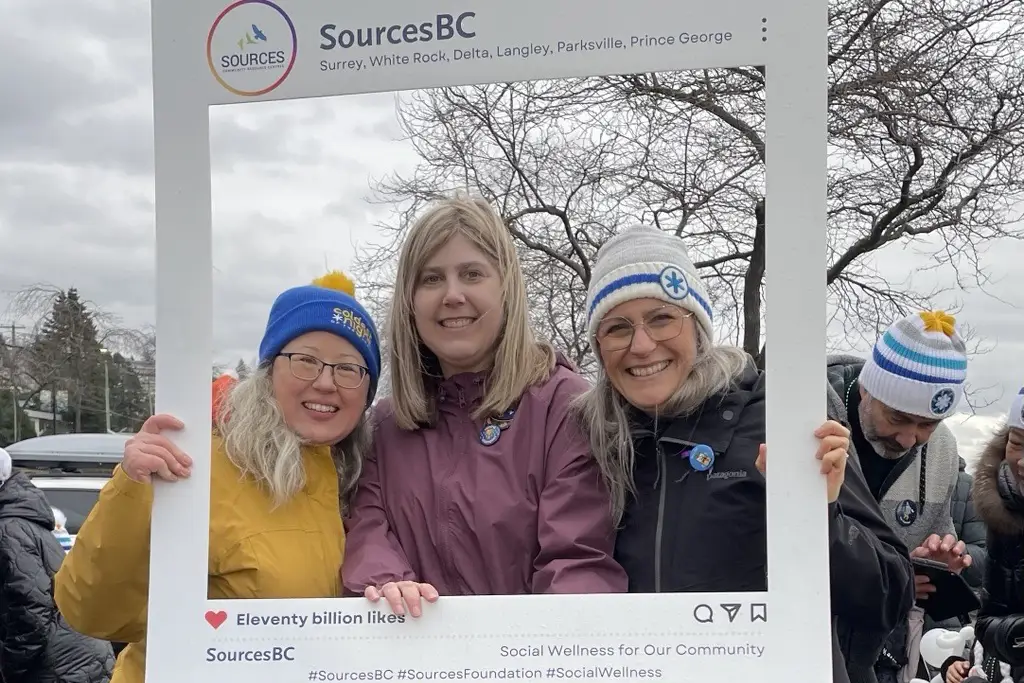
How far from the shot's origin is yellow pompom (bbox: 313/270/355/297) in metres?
2.28

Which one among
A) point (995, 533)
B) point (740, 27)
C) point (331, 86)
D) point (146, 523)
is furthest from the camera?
point (995, 533)

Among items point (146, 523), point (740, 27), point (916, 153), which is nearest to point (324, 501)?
point (146, 523)

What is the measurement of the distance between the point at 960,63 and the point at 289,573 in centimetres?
686

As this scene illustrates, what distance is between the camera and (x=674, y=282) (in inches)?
83.1

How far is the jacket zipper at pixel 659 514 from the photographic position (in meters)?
1.98

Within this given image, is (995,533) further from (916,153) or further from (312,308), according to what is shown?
(916,153)

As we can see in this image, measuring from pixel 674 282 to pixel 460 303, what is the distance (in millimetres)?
560

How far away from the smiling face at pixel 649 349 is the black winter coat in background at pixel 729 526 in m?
0.09

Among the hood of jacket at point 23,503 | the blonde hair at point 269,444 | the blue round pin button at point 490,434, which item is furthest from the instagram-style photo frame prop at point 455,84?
the hood of jacket at point 23,503

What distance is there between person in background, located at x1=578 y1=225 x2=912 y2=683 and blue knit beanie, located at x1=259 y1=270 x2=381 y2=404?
0.63m

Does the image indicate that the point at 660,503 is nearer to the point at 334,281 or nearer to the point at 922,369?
the point at 334,281

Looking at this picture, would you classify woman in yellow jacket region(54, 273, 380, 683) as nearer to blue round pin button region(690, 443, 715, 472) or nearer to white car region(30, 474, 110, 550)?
blue round pin button region(690, 443, 715, 472)

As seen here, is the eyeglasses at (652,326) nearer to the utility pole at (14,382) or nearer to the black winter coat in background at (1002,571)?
the black winter coat in background at (1002,571)

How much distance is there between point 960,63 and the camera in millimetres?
6852
